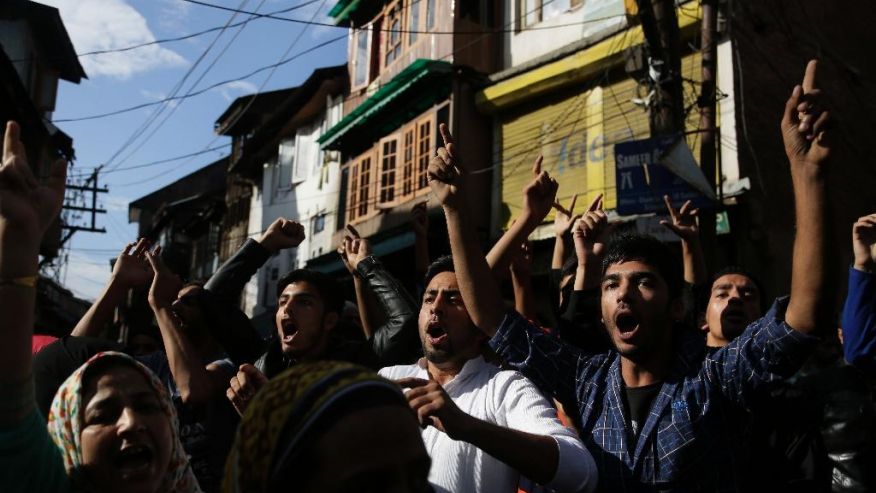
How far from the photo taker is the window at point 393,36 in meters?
17.5

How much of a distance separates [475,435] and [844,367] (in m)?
1.93

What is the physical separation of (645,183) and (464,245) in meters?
6.64

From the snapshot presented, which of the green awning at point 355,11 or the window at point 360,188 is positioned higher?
the green awning at point 355,11

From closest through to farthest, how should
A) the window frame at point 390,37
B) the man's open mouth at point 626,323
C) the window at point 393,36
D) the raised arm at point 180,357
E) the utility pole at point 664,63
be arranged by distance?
the man's open mouth at point 626,323 < the raised arm at point 180,357 < the utility pole at point 664,63 < the window frame at point 390,37 < the window at point 393,36

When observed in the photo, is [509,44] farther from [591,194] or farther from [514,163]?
[591,194]

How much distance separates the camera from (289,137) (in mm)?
24953

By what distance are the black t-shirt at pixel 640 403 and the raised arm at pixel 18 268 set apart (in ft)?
5.80

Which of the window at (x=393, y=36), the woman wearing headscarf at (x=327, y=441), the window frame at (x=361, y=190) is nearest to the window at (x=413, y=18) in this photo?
the window at (x=393, y=36)

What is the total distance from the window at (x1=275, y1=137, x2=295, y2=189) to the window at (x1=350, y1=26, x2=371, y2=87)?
5.54 meters

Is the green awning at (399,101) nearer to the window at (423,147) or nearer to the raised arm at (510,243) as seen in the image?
the window at (423,147)

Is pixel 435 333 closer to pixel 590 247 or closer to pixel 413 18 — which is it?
pixel 590 247

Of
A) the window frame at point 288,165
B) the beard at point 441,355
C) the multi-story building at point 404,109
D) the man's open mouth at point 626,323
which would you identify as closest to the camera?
the man's open mouth at point 626,323

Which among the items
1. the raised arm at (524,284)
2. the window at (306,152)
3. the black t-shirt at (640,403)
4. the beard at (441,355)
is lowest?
the black t-shirt at (640,403)

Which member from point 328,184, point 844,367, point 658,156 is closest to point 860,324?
point 844,367
